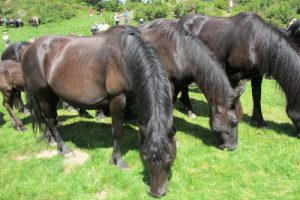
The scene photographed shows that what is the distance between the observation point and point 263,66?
660 cm

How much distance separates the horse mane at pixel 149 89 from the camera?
4457 millimetres

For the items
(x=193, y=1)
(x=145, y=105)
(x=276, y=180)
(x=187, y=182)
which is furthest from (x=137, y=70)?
(x=193, y=1)

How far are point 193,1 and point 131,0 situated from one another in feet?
64.4

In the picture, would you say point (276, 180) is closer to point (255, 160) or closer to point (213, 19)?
point (255, 160)

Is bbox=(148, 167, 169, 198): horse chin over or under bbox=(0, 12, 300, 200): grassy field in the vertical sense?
over

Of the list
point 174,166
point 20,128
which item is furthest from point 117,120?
point 20,128

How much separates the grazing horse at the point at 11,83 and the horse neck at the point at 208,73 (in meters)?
4.08

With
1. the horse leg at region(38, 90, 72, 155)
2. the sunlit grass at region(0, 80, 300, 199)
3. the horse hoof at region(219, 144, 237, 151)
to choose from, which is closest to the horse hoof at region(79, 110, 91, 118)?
the sunlit grass at region(0, 80, 300, 199)

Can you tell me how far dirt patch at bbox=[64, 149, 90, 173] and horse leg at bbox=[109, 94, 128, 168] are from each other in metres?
0.64

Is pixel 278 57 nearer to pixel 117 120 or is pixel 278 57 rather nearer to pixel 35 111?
pixel 117 120

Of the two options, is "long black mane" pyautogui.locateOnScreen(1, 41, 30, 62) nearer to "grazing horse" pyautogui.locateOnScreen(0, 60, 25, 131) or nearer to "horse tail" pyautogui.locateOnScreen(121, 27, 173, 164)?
"grazing horse" pyautogui.locateOnScreen(0, 60, 25, 131)

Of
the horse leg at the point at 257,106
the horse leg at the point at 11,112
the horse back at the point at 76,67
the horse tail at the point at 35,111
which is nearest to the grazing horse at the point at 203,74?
the horse back at the point at 76,67

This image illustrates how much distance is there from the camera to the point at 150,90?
484cm

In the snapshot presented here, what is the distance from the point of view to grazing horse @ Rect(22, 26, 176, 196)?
15.1 ft
